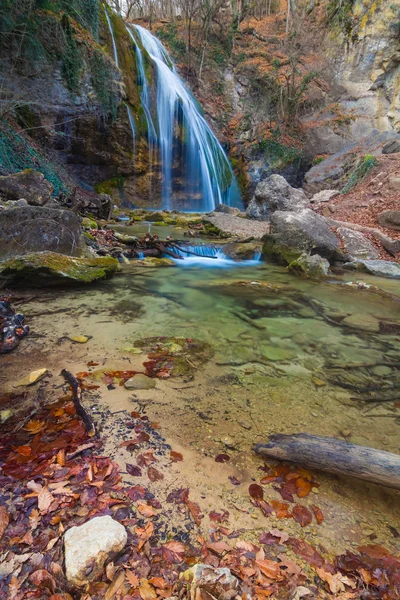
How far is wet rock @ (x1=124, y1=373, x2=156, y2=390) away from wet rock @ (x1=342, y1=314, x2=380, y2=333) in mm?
3047

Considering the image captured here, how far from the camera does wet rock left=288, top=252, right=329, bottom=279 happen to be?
21.9ft

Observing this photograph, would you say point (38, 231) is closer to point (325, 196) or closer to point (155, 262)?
point (155, 262)

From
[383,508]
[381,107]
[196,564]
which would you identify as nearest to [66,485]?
[196,564]

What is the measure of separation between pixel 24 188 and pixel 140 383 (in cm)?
657

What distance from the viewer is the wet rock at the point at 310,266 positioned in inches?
262

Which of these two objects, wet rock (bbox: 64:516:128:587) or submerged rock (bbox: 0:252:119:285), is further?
submerged rock (bbox: 0:252:119:285)

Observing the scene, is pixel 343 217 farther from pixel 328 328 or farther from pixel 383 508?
pixel 383 508

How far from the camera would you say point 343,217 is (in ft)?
36.3

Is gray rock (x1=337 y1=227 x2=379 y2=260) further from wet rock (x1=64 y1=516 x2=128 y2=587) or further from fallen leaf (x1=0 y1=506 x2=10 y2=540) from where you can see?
fallen leaf (x1=0 y1=506 x2=10 y2=540)

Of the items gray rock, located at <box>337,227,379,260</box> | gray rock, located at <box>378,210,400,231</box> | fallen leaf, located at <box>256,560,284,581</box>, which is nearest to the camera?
fallen leaf, located at <box>256,560,284,581</box>

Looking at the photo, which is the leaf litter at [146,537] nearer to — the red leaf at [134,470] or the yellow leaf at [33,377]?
the red leaf at [134,470]

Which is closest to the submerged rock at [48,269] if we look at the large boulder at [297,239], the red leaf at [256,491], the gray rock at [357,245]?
the red leaf at [256,491]

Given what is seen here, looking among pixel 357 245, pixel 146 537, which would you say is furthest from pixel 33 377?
pixel 357 245

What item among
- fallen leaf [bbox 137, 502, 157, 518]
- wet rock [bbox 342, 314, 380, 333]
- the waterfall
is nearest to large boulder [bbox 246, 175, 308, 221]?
the waterfall
